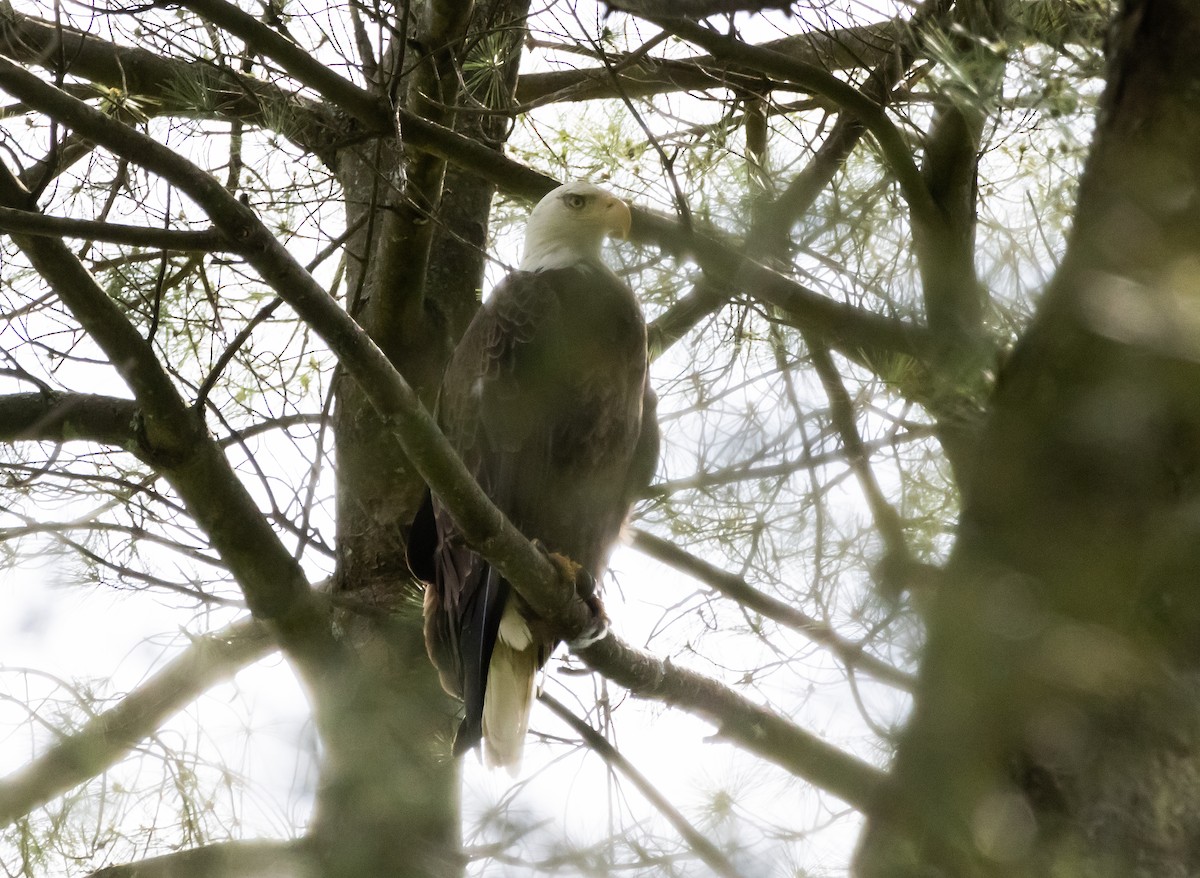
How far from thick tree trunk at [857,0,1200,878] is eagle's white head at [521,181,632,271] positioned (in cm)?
256

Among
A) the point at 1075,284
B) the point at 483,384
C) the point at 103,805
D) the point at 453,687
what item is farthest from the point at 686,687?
the point at 1075,284

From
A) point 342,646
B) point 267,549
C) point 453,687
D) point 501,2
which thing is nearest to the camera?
point 267,549

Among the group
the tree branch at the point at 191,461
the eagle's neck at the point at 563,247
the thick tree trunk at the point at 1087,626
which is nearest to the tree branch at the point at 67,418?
the tree branch at the point at 191,461

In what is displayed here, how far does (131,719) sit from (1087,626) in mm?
3109

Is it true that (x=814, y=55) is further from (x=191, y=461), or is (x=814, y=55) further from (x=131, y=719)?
Answer: (x=131, y=719)

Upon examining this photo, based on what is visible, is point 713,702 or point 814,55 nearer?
point 713,702

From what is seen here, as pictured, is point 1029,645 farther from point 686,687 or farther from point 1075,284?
point 686,687

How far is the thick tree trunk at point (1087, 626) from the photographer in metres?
1.09

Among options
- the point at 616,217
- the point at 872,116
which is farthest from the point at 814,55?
the point at 872,116

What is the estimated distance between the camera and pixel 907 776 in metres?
1.11

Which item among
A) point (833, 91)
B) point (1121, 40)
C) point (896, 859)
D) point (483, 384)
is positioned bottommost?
point (896, 859)

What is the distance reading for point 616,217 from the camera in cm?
360

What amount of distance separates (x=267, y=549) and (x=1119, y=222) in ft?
7.24

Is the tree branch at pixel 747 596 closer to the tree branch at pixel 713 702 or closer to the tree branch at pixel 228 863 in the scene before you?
the tree branch at pixel 713 702
